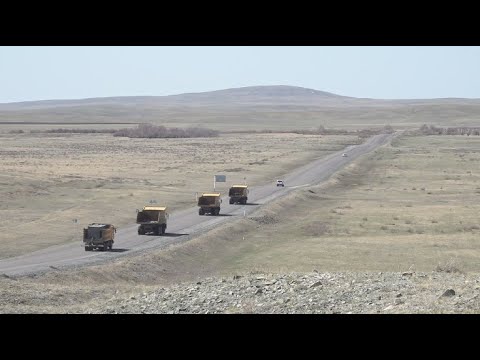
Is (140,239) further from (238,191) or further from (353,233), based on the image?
(238,191)

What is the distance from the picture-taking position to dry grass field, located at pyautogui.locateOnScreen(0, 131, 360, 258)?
2328 inches

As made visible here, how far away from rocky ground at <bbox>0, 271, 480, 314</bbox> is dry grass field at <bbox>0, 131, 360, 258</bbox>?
73.8 feet

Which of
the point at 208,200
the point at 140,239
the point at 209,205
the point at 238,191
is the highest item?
the point at 208,200

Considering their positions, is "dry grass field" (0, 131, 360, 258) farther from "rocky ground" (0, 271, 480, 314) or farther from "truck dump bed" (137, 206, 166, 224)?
"rocky ground" (0, 271, 480, 314)

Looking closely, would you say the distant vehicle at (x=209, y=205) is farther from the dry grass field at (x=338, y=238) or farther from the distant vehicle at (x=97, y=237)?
the distant vehicle at (x=97, y=237)

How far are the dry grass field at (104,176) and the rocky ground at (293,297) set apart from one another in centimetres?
2249

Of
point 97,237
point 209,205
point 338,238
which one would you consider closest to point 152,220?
point 97,237

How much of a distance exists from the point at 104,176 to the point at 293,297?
80.9 m

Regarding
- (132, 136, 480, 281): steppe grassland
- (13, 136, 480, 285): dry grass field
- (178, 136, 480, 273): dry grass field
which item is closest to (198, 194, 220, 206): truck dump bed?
(132, 136, 480, 281): steppe grassland

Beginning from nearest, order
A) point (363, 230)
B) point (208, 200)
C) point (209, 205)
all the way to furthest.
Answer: point (363, 230) < point (209, 205) < point (208, 200)

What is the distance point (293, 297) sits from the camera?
20.7 metres

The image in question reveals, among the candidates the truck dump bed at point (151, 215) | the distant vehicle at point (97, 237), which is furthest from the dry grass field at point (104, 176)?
the truck dump bed at point (151, 215)
